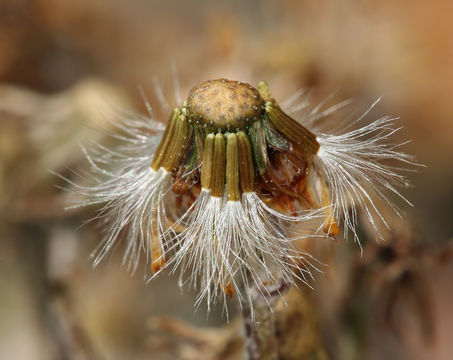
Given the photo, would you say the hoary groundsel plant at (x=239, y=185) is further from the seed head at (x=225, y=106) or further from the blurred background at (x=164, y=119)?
the blurred background at (x=164, y=119)

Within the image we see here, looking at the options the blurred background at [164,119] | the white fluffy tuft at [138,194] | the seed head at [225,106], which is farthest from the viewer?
the blurred background at [164,119]

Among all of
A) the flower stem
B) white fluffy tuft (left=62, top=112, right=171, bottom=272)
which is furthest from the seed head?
the flower stem

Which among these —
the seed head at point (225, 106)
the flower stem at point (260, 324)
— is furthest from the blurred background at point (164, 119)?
the seed head at point (225, 106)

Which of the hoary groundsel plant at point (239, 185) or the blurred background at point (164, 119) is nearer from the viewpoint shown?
the hoary groundsel plant at point (239, 185)

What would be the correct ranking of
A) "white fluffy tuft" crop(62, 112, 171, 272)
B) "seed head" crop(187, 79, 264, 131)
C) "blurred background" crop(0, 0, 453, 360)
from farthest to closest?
"blurred background" crop(0, 0, 453, 360), "white fluffy tuft" crop(62, 112, 171, 272), "seed head" crop(187, 79, 264, 131)

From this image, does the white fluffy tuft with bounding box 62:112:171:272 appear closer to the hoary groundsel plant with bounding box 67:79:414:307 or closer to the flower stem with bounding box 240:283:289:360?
the hoary groundsel plant with bounding box 67:79:414:307

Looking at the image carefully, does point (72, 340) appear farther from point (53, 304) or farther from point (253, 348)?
point (253, 348)
